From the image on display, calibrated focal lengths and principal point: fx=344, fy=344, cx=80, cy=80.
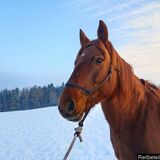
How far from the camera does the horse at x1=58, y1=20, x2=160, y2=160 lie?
3.15 m

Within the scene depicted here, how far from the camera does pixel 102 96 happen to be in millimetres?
3254

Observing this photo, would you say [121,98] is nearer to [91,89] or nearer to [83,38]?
[91,89]

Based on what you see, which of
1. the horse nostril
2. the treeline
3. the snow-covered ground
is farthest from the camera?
the treeline

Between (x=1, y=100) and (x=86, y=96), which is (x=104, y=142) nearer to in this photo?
(x=86, y=96)

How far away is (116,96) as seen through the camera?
3.33m

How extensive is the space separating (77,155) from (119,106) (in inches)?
340

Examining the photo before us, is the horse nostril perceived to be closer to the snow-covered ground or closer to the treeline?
the snow-covered ground

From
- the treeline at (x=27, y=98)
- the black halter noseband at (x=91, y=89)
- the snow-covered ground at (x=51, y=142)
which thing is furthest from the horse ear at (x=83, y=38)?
the treeline at (x=27, y=98)

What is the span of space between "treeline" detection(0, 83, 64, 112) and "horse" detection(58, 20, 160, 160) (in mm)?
65328

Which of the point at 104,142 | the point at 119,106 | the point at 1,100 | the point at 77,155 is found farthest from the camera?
the point at 1,100

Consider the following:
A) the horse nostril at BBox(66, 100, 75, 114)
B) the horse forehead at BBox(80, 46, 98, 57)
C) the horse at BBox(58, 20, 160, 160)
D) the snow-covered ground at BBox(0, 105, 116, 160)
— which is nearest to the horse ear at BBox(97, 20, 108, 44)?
the horse at BBox(58, 20, 160, 160)

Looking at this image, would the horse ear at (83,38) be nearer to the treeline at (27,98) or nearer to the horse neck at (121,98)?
the horse neck at (121,98)

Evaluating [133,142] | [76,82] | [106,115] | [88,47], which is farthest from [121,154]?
[88,47]

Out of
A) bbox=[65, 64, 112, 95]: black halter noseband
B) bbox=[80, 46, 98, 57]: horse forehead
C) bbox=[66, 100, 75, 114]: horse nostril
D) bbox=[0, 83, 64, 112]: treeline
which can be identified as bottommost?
bbox=[0, 83, 64, 112]: treeline
